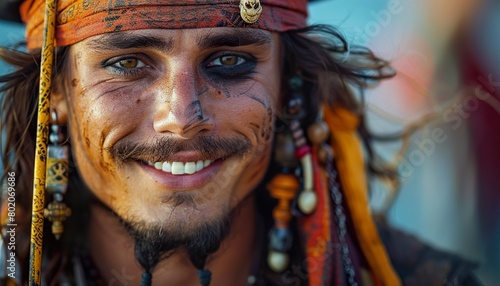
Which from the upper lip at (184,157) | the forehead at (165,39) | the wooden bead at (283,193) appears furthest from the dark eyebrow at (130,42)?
the wooden bead at (283,193)

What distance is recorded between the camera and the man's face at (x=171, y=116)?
1.16 metres

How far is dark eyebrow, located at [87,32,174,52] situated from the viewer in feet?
3.78

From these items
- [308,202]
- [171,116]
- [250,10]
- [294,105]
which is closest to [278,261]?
[308,202]

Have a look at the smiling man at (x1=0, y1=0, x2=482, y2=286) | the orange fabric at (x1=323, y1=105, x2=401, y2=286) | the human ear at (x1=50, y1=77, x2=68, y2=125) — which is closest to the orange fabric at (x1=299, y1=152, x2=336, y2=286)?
the smiling man at (x1=0, y1=0, x2=482, y2=286)

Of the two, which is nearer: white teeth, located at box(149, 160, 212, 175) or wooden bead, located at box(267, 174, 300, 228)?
white teeth, located at box(149, 160, 212, 175)

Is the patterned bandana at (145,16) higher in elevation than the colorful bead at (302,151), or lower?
higher

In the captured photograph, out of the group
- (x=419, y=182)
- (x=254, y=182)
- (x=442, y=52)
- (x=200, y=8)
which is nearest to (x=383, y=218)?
(x=419, y=182)

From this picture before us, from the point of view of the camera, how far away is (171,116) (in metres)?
1.14

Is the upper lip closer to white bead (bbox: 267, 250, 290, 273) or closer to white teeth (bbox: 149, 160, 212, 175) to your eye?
white teeth (bbox: 149, 160, 212, 175)

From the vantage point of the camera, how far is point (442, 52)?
2.07 meters

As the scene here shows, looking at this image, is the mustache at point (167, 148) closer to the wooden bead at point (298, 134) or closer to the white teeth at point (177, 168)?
the white teeth at point (177, 168)

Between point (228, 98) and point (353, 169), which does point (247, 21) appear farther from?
point (353, 169)

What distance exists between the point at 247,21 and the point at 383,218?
1.06 meters

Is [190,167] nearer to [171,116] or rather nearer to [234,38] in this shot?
[171,116]
